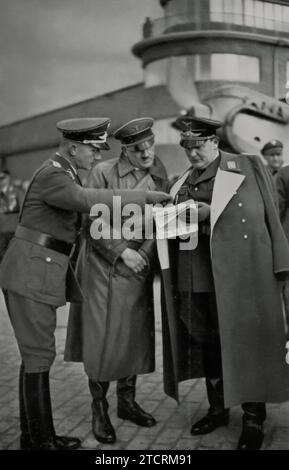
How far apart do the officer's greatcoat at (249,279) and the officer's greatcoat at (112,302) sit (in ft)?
1.73

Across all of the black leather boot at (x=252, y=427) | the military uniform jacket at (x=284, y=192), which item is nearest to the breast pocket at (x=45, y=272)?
the black leather boot at (x=252, y=427)

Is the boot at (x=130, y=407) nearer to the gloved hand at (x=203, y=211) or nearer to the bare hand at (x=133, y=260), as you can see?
the bare hand at (x=133, y=260)

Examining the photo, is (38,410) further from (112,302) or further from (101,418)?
(112,302)

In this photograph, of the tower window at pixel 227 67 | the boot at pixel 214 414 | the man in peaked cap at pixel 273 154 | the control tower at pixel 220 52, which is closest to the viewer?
the boot at pixel 214 414

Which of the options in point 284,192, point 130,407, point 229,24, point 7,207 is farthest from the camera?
point 7,207

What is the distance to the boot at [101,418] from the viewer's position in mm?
3098

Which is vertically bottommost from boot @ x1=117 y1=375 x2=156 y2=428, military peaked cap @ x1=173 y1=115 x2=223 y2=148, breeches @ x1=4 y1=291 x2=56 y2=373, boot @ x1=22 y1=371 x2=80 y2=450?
boot @ x1=117 y1=375 x2=156 y2=428

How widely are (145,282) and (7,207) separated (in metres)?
4.81

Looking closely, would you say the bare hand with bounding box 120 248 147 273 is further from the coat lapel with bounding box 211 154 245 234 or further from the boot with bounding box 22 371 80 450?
the boot with bounding box 22 371 80 450

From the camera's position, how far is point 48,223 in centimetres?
298

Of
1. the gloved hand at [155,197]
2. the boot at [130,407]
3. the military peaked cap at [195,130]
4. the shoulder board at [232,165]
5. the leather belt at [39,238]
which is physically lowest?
the boot at [130,407]

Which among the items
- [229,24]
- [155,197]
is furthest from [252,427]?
[229,24]

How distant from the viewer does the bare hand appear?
3232 mm

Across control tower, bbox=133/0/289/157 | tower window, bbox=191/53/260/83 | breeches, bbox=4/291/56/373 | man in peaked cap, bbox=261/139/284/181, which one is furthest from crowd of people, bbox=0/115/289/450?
man in peaked cap, bbox=261/139/284/181
